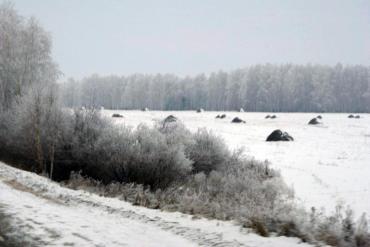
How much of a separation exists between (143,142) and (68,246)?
11.3 m

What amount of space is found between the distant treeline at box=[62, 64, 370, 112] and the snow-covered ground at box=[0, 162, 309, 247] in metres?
97.9

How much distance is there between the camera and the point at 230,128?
1923 inches

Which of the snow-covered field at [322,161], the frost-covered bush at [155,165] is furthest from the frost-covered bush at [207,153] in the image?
the snow-covered field at [322,161]

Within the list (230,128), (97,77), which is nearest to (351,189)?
(230,128)

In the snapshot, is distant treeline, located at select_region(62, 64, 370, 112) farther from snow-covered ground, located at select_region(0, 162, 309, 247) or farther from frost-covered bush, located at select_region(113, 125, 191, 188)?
snow-covered ground, located at select_region(0, 162, 309, 247)

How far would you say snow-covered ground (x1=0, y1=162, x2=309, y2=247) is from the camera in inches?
269

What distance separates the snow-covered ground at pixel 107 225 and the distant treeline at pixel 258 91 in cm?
9789

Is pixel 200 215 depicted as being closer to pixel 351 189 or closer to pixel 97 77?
pixel 351 189

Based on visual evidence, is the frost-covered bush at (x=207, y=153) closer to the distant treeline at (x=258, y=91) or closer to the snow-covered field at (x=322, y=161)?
the snow-covered field at (x=322, y=161)

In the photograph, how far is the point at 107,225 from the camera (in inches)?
314

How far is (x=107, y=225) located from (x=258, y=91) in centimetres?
10413

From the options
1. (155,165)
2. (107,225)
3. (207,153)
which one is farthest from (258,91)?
(107,225)

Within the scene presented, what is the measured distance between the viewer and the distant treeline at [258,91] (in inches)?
4215

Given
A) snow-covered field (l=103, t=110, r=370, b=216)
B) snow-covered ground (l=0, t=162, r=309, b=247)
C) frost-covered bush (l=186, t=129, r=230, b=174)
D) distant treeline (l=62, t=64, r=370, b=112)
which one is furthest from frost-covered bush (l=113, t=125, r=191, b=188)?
distant treeline (l=62, t=64, r=370, b=112)
